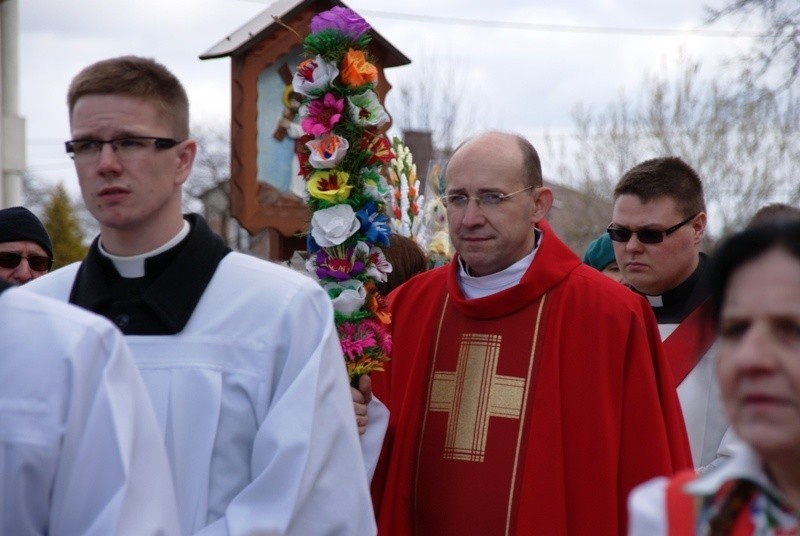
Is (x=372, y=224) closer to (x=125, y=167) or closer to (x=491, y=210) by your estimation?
(x=491, y=210)

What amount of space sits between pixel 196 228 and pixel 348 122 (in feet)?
3.13

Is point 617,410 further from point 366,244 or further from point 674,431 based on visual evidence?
point 366,244

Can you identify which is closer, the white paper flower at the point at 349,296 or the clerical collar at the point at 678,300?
the white paper flower at the point at 349,296

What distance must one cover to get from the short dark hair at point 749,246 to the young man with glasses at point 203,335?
68.6 inches

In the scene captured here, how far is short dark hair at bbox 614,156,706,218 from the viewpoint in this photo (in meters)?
5.85

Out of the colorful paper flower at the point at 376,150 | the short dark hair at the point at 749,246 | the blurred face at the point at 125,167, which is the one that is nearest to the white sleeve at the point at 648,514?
the short dark hair at the point at 749,246

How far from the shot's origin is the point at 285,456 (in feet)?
12.4

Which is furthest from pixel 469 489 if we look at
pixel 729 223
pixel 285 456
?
pixel 729 223

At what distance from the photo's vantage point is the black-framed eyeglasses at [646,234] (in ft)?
19.1

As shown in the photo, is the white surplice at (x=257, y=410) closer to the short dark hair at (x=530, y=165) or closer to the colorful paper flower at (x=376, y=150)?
the colorful paper flower at (x=376, y=150)

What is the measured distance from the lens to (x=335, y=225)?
4.75 metres

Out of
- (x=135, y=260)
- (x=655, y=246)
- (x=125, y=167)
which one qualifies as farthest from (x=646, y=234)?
(x=125, y=167)

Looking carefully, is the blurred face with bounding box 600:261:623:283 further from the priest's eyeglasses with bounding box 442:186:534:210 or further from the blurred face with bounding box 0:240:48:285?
the blurred face with bounding box 0:240:48:285

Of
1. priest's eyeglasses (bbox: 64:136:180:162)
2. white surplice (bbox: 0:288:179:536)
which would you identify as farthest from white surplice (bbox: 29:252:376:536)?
white surplice (bbox: 0:288:179:536)
